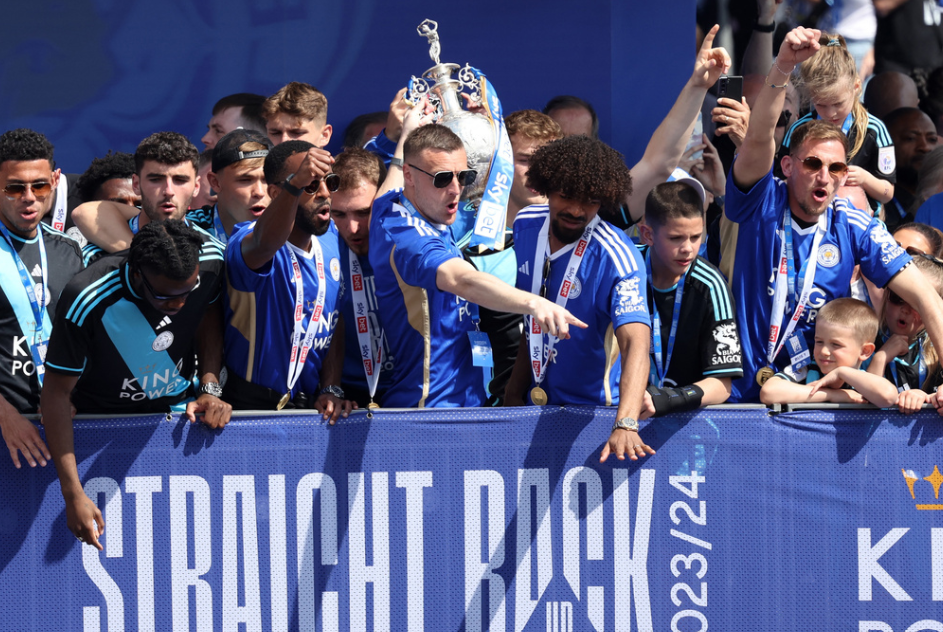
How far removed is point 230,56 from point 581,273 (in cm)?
456

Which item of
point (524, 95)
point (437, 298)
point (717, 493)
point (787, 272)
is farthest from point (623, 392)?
point (524, 95)

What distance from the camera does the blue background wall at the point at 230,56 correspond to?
25.3 feet

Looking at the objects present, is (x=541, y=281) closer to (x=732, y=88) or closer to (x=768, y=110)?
(x=768, y=110)

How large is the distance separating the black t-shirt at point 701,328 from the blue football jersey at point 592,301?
0.98 feet

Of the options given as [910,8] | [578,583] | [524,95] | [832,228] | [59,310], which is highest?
[910,8]

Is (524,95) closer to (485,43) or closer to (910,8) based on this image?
(485,43)

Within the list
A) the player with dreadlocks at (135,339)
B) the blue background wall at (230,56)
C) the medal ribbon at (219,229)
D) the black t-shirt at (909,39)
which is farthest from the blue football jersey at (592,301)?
the black t-shirt at (909,39)

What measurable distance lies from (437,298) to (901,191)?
4.55m

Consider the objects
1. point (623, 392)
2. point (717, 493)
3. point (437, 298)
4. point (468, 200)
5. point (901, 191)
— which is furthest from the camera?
point (901, 191)

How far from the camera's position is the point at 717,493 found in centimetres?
423

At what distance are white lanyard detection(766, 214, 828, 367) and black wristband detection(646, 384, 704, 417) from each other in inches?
26.4

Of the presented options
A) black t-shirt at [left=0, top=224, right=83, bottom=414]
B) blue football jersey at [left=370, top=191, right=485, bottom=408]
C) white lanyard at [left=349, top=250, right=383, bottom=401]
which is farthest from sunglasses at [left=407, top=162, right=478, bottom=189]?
black t-shirt at [left=0, top=224, right=83, bottom=414]

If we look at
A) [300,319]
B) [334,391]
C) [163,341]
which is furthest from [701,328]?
[163,341]

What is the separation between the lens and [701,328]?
4.46 metres
